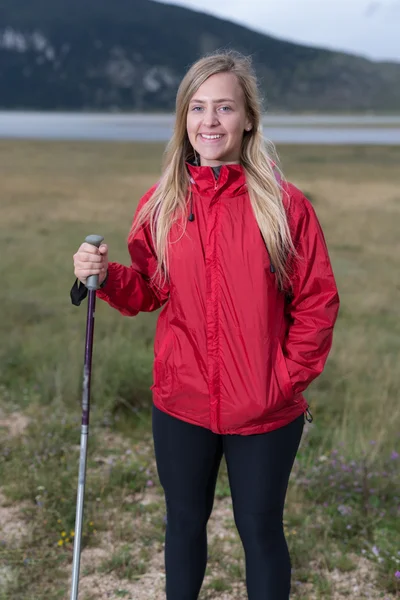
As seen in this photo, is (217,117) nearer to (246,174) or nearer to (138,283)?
(246,174)

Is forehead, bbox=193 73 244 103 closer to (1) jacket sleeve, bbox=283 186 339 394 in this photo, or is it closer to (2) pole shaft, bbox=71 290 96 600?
(1) jacket sleeve, bbox=283 186 339 394

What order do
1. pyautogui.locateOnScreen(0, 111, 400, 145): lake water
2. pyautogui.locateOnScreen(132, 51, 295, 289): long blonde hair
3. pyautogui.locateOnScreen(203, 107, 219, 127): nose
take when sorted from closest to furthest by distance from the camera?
pyautogui.locateOnScreen(132, 51, 295, 289): long blonde hair, pyautogui.locateOnScreen(203, 107, 219, 127): nose, pyautogui.locateOnScreen(0, 111, 400, 145): lake water

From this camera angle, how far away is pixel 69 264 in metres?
13.2

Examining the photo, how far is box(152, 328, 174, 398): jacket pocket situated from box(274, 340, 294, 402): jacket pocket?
0.40 metres

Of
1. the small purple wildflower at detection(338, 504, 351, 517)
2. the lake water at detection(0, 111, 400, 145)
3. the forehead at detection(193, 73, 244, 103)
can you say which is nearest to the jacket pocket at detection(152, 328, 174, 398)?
the forehead at detection(193, 73, 244, 103)

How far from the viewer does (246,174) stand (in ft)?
8.63

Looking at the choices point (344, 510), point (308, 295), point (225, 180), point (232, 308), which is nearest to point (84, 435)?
point (232, 308)

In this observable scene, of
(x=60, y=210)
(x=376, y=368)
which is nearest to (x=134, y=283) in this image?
(x=376, y=368)

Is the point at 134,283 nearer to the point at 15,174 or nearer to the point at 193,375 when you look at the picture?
the point at 193,375

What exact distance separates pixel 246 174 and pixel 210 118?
0.80ft

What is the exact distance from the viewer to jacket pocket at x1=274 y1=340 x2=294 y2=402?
8.43 feet

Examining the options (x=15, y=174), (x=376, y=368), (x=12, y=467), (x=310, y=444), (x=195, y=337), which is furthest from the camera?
(x=15, y=174)

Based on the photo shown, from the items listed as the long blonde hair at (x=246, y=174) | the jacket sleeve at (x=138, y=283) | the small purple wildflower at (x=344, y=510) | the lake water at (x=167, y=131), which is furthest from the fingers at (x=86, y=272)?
the lake water at (x=167, y=131)

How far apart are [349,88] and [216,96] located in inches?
7955
